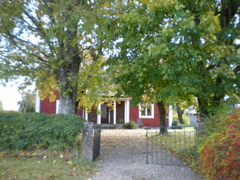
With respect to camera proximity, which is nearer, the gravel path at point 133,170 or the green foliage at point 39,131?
the gravel path at point 133,170

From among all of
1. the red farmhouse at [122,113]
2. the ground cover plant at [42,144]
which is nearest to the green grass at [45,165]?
the ground cover plant at [42,144]

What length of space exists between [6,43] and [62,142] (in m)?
5.08

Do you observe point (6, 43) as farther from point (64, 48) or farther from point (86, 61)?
point (86, 61)

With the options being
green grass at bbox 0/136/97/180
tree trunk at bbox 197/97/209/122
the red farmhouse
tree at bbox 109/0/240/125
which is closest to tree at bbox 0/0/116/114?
tree at bbox 109/0/240/125

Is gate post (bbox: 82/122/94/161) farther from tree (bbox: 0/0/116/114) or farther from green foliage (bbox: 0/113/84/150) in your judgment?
tree (bbox: 0/0/116/114)

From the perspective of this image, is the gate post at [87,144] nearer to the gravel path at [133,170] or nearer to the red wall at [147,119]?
the gravel path at [133,170]

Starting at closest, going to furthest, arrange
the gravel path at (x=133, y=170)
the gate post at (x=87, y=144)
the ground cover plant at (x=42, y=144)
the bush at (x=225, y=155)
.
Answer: the bush at (x=225, y=155) < the gravel path at (x=133, y=170) < the ground cover plant at (x=42, y=144) < the gate post at (x=87, y=144)

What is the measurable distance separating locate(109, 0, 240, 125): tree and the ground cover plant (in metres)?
3.05

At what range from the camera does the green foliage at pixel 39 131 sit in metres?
Answer: 7.53

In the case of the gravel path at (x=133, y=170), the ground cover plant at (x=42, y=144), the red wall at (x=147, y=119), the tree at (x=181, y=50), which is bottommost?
the gravel path at (x=133, y=170)

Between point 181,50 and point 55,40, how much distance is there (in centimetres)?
509

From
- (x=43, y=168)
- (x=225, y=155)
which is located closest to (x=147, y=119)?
(x=43, y=168)

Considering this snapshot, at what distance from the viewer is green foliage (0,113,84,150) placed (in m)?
7.53

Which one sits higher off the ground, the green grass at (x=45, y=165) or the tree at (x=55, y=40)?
the tree at (x=55, y=40)
